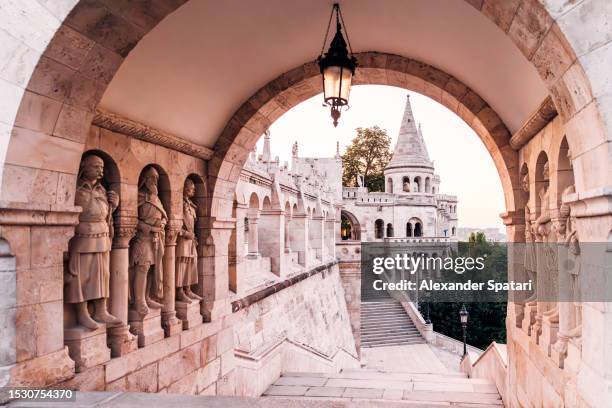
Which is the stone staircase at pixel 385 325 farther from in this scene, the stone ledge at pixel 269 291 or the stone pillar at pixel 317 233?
the stone ledge at pixel 269 291

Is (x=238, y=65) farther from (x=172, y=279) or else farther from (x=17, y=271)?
(x=17, y=271)

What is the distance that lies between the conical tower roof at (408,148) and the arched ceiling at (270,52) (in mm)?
33833

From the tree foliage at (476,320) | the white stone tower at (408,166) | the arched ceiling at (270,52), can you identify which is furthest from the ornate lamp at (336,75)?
the white stone tower at (408,166)

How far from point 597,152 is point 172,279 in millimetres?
3927

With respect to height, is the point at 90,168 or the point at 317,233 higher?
the point at 90,168

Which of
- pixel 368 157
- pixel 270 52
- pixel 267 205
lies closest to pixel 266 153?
pixel 267 205

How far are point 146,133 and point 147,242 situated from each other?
3.27 feet

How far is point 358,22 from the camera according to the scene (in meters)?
4.84

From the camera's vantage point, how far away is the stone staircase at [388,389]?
6.14 m

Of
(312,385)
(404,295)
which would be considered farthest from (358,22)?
(404,295)

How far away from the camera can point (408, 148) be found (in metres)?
38.7

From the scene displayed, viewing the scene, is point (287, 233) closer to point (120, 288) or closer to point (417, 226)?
point (120, 288)

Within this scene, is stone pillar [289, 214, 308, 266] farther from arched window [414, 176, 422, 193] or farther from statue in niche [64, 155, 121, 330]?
arched window [414, 176, 422, 193]

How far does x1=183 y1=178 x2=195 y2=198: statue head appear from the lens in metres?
5.30
